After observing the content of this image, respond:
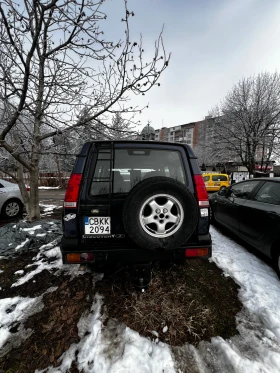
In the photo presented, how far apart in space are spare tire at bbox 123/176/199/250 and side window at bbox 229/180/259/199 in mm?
2609

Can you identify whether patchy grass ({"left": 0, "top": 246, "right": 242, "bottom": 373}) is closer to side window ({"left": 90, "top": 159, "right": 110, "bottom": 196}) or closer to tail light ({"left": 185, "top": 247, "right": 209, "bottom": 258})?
tail light ({"left": 185, "top": 247, "right": 209, "bottom": 258})

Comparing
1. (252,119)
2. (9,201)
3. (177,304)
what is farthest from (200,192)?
(252,119)

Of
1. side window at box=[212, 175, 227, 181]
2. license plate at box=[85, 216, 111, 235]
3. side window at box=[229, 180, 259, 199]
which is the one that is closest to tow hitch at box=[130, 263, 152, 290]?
license plate at box=[85, 216, 111, 235]

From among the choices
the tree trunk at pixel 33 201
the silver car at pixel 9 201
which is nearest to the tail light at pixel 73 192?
the tree trunk at pixel 33 201

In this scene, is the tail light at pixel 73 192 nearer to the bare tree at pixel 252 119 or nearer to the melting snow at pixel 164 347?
the melting snow at pixel 164 347

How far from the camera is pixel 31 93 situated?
3.96 meters

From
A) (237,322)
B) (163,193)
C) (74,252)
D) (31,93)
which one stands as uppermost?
(31,93)

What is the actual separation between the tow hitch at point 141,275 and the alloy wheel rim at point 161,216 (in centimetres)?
48

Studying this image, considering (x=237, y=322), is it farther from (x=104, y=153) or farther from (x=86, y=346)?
(x=104, y=153)

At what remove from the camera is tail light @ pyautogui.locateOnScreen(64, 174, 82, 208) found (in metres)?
2.00

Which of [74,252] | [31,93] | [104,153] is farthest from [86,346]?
[31,93]

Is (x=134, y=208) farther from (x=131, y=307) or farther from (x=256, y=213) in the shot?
(x=256, y=213)

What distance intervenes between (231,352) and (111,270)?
1.76m

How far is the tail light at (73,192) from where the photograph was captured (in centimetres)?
200
